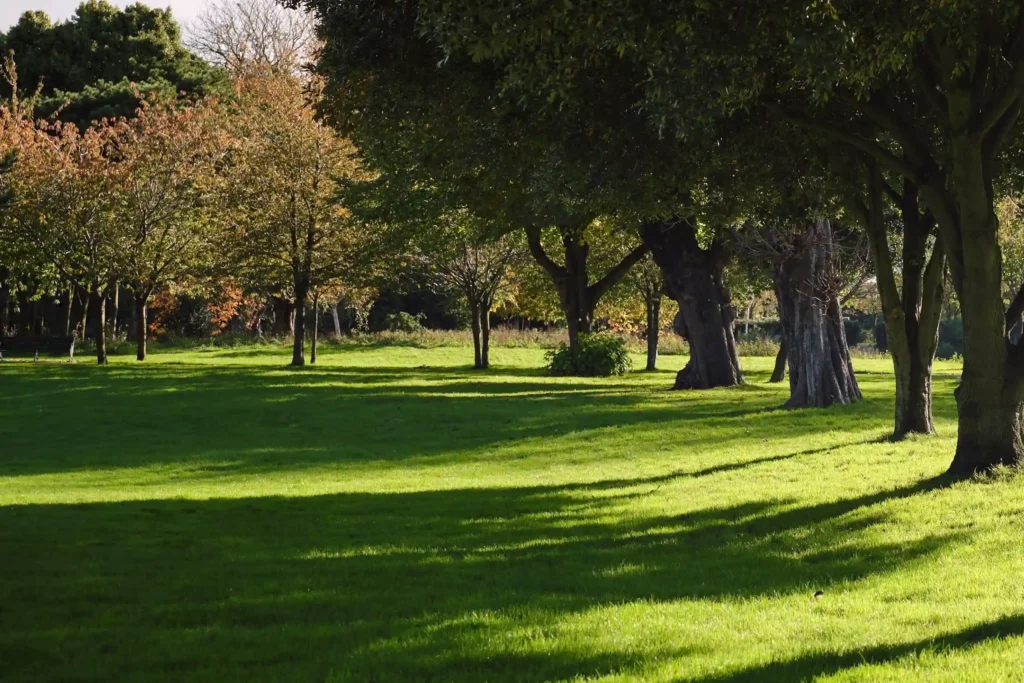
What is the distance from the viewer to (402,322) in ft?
221

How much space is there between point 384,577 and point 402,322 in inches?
2292

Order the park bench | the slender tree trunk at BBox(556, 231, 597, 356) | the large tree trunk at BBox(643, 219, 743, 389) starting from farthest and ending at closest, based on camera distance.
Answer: the park bench → the slender tree trunk at BBox(556, 231, 597, 356) → the large tree trunk at BBox(643, 219, 743, 389)

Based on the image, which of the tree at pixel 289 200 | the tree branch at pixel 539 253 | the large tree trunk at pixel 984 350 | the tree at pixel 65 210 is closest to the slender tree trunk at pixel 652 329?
the tree branch at pixel 539 253

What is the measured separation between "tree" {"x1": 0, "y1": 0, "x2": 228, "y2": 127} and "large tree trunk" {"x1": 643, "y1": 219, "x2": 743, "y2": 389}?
30.2 meters

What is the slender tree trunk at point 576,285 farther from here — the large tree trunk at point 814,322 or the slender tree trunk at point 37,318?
the slender tree trunk at point 37,318

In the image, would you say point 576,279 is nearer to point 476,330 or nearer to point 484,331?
point 476,330

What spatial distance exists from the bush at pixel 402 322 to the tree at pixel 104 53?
1645 centimetres

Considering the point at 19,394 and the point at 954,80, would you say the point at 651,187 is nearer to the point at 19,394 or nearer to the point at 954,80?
the point at 954,80

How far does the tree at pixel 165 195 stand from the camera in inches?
1692

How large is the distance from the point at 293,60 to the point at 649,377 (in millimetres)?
32738

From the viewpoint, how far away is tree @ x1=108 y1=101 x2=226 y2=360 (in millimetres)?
42972

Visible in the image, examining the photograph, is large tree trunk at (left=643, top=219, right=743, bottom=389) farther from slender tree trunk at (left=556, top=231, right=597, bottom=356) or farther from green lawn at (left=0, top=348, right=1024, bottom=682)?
green lawn at (left=0, top=348, right=1024, bottom=682)

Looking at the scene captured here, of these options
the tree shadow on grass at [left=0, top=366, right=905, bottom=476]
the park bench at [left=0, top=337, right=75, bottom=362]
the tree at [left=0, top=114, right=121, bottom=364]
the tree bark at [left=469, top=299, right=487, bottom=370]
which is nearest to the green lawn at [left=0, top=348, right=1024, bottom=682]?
the tree shadow on grass at [left=0, top=366, right=905, bottom=476]

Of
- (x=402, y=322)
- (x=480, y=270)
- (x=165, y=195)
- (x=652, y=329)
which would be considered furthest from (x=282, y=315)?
(x=652, y=329)
